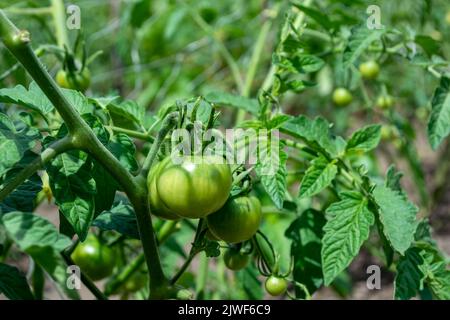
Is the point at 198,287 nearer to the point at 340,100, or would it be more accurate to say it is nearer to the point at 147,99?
the point at 340,100

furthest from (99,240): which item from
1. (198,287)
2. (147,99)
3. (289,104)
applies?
(289,104)

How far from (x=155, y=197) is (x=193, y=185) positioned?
0.09 meters

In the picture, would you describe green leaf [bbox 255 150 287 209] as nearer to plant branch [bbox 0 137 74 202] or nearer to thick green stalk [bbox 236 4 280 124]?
plant branch [bbox 0 137 74 202]

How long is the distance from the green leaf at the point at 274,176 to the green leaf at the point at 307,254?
0.85ft

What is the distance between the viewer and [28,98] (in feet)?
2.87

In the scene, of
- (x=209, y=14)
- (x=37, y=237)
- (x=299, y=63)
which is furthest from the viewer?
(x=209, y=14)

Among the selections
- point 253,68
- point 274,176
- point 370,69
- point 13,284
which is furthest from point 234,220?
point 253,68

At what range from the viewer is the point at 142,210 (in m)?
0.82

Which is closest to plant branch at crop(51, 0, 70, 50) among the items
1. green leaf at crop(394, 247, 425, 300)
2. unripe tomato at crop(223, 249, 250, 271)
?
unripe tomato at crop(223, 249, 250, 271)

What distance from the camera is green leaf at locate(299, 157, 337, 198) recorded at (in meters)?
0.97

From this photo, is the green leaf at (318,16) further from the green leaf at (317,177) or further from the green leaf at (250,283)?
the green leaf at (250,283)

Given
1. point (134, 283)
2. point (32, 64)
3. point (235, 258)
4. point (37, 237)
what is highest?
point (32, 64)

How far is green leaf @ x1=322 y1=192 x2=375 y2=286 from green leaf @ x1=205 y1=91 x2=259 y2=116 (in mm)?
264

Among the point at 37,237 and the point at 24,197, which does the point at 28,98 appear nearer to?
the point at 24,197
